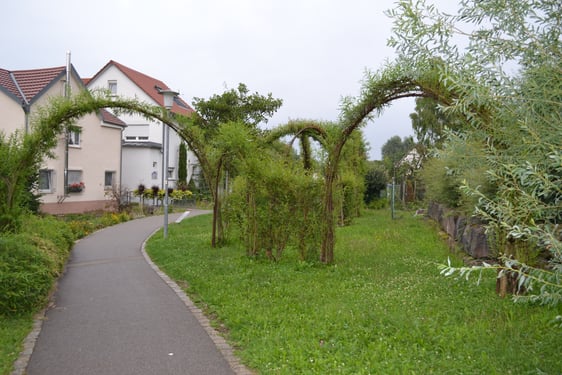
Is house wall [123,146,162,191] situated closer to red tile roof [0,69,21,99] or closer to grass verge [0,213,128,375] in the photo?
red tile roof [0,69,21,99]

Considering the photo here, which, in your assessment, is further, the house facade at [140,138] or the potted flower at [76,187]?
the house facade at [140,138]

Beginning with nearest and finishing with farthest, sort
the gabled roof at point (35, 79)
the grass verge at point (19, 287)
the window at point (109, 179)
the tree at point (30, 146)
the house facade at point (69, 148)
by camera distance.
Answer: the grass verge at point (19, 287)
the tree at point (30, 146)
the house facade at point (69, 148)
the gabled roof at point (35, 79)
the window at point (109, 179)

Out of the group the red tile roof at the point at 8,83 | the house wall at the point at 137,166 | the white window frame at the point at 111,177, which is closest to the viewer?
the red tile roof at the point at 8,83

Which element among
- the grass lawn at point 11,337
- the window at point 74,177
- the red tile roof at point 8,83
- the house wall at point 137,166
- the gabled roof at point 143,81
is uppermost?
the gabled roof at point 143,81

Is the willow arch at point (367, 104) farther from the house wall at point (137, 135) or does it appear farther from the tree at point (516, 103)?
the house wall at point (137, 135)

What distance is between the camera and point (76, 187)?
24.2m

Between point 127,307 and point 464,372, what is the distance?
→ 15.7 ft

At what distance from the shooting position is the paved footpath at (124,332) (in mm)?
4868

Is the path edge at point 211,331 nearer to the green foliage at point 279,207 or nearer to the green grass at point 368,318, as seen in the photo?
the green grass at point 368,318

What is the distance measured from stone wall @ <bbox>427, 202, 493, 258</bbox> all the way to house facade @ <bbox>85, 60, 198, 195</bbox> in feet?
68.9

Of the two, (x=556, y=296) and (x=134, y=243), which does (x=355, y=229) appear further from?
(x=556, y=296)

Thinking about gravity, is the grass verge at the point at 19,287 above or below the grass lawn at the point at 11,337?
above

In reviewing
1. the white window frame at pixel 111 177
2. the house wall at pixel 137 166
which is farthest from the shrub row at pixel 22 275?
the house wall at pixel 137 166

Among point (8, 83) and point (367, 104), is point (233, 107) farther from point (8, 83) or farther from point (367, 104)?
point (367, 104)
